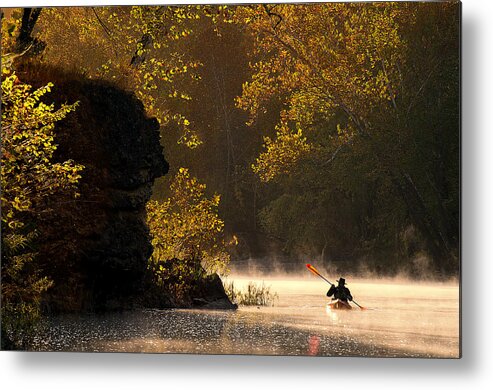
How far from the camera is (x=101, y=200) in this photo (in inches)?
314

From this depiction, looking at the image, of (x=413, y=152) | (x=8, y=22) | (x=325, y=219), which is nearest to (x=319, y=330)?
(x=325, y=219)

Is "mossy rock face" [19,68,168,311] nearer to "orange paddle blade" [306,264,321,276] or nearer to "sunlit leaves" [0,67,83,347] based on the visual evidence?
"sunlit leaves" [0,67,83,347]

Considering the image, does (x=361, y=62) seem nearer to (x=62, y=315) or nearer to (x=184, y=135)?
(x=184, y=135)

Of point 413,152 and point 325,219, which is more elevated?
point 413,152

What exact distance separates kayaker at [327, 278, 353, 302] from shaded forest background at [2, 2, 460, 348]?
13 cm

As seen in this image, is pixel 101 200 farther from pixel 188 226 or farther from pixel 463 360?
pixel 463 360

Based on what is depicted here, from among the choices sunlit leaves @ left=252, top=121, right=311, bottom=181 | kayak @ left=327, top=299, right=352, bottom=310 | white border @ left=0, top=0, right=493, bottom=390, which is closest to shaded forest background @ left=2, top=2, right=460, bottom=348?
sunlit leaves @ left=252, top=121, right=311, bottom=181

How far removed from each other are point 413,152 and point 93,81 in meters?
2.68

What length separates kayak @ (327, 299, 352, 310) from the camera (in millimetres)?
7504

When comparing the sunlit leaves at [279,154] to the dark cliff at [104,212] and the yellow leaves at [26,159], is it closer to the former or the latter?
the dark cliff at [104,212]

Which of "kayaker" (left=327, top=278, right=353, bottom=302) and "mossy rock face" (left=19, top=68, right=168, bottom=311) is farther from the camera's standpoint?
"mossy rock face" (left=19, top=68, right=168, bottom=311)

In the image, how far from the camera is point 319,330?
24.9 feet

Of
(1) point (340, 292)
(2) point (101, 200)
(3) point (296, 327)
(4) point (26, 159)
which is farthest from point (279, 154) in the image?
(4) point (26, 159)

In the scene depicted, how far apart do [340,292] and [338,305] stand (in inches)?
4.0
